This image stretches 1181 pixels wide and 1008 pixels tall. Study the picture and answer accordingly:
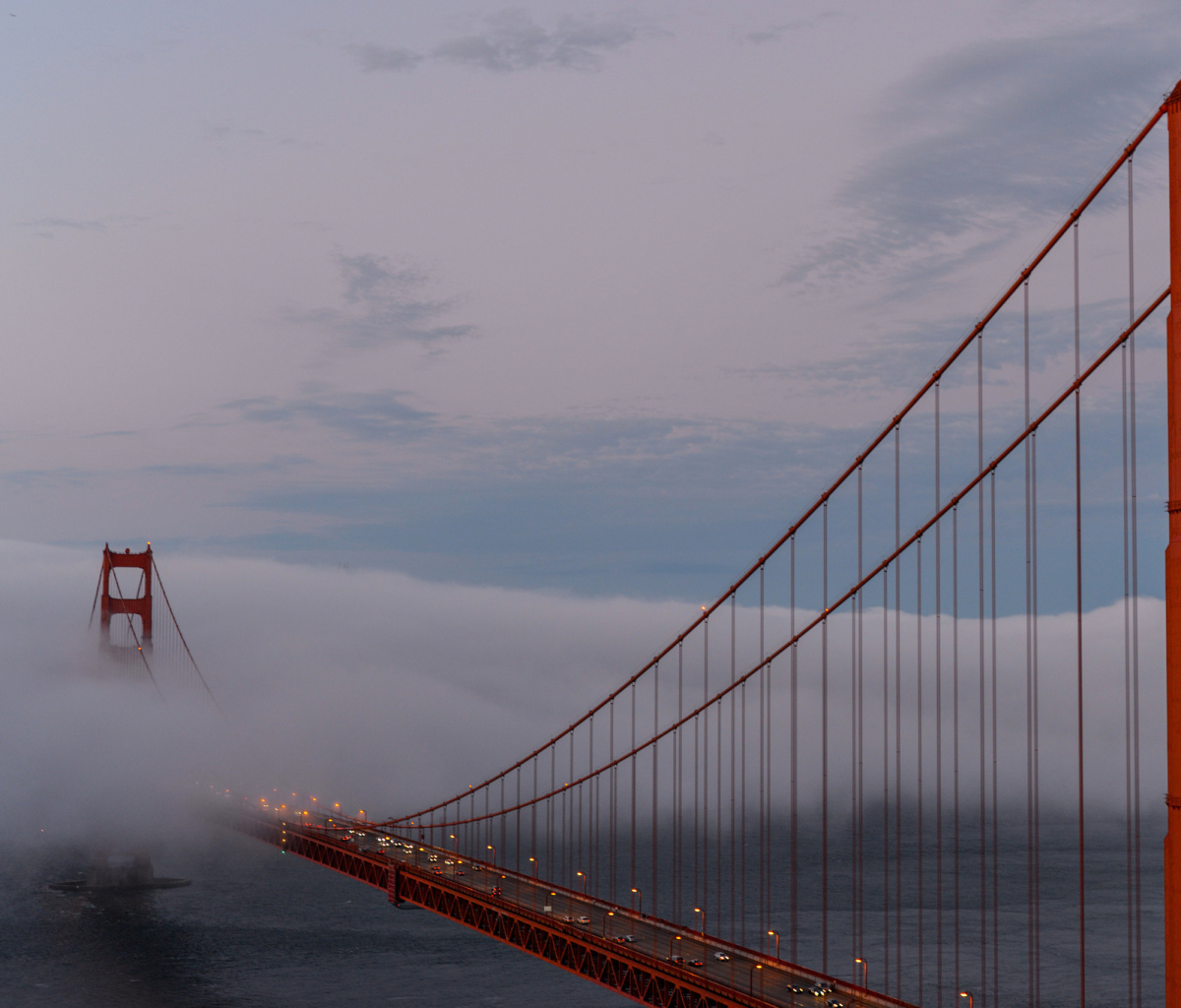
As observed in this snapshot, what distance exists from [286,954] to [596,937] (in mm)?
39332

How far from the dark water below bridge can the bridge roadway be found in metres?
7.04

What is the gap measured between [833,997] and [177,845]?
95.0m

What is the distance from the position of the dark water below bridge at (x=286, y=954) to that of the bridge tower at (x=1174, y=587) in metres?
46.1

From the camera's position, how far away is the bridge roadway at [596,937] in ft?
97.6

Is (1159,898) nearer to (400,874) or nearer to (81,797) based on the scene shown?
(400,874)

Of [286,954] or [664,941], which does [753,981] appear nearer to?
[664,941]

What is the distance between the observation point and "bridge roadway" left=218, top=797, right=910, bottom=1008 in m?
29.7

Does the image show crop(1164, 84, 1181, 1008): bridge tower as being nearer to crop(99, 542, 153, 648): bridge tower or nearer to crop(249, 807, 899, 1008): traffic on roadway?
crop(249, 807, 899, 1008): traffic on roadway

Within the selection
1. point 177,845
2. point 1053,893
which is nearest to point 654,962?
point 1053,893

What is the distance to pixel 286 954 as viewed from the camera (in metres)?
68.1

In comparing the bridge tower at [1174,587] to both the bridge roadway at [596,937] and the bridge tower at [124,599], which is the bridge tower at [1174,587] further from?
the bridge tower at [124,599]

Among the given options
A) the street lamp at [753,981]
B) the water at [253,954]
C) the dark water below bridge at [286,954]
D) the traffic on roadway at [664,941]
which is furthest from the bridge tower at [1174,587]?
the water at [253,954]

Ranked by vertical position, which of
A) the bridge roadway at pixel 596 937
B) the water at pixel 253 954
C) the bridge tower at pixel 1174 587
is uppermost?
the bridge tower at pixel 1174 587

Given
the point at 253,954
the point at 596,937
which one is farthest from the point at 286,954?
the point at 596,937
